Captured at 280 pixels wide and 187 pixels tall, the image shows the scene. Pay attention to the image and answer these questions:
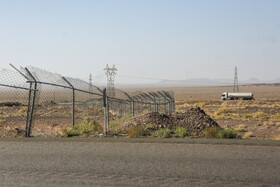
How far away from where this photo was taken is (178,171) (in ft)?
23.4

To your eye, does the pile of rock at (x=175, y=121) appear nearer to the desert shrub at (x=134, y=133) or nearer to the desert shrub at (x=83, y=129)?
the desert shrub at (x=83, y=129)

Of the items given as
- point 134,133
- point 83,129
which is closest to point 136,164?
point 134,133

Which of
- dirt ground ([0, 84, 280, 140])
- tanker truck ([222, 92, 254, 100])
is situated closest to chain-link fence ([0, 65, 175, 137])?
dirt ground ([0, 84, 280, 140])

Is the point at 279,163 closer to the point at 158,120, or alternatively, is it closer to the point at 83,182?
the point at 83,182

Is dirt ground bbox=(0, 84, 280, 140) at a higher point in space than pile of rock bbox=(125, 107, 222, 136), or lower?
lower

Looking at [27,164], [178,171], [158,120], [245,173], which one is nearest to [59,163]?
[27,164]

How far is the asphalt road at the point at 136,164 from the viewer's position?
6.49m

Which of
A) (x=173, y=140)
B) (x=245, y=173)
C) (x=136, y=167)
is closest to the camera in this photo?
(x=245, y=173)

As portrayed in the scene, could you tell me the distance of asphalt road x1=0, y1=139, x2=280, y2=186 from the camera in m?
6.49

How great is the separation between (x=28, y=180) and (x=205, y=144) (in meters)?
4.87

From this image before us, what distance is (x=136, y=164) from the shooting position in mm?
7695

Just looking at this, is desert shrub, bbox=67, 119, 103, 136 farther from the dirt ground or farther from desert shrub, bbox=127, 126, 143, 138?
desert shrub, bbox=127, 126, 143, 138

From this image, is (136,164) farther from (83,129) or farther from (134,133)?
(83,129)

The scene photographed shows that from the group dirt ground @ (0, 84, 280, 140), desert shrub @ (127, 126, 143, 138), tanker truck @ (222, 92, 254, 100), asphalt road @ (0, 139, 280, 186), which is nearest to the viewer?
asphalt road @ (0, 139, 280, 186)
